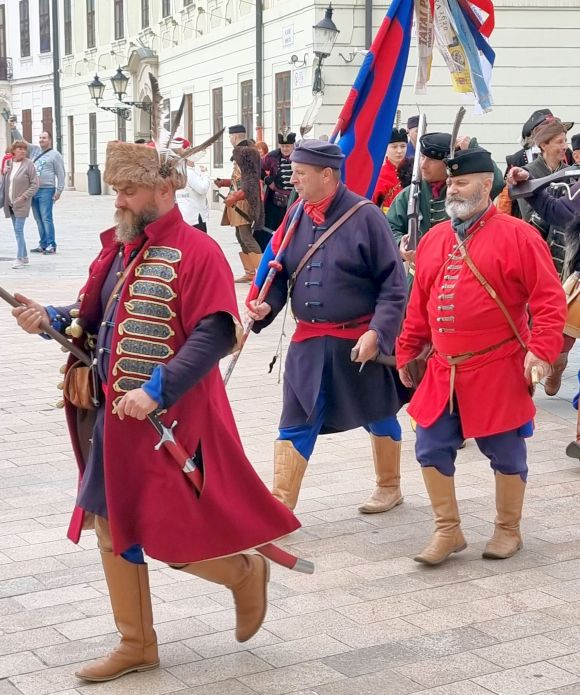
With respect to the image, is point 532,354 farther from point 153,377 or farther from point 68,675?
point 68,675

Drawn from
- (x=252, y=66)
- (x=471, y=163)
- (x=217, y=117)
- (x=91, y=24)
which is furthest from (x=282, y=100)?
(x=471, y=163)

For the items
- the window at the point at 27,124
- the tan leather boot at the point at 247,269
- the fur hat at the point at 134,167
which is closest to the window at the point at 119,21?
the window at the point at 27,124

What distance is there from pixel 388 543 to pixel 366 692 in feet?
5.17

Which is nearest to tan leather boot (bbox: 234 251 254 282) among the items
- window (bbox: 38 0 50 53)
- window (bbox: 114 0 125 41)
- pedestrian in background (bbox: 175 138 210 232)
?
pedestrian in background (bbox: 175 138 210 232)

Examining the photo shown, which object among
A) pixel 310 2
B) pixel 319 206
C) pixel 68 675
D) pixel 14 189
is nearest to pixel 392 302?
pixel 319 206

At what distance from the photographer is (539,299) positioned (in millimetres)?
4734

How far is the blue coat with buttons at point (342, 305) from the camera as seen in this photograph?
5.21 m

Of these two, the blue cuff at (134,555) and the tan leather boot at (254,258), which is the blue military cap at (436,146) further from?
the tan leather boot at (254,258)

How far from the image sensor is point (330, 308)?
5.30 metres

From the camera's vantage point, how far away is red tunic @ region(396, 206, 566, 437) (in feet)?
15.7

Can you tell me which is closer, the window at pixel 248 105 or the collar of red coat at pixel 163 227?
the collar of red coat at pixel 163 227

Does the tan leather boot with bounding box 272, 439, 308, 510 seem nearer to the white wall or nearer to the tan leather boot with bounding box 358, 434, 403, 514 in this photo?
the tan leather boot with bounding box 358, 434, 403, 514

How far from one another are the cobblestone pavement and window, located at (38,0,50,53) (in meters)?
41.1

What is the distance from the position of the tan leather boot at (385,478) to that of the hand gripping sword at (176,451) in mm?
→ 1713
